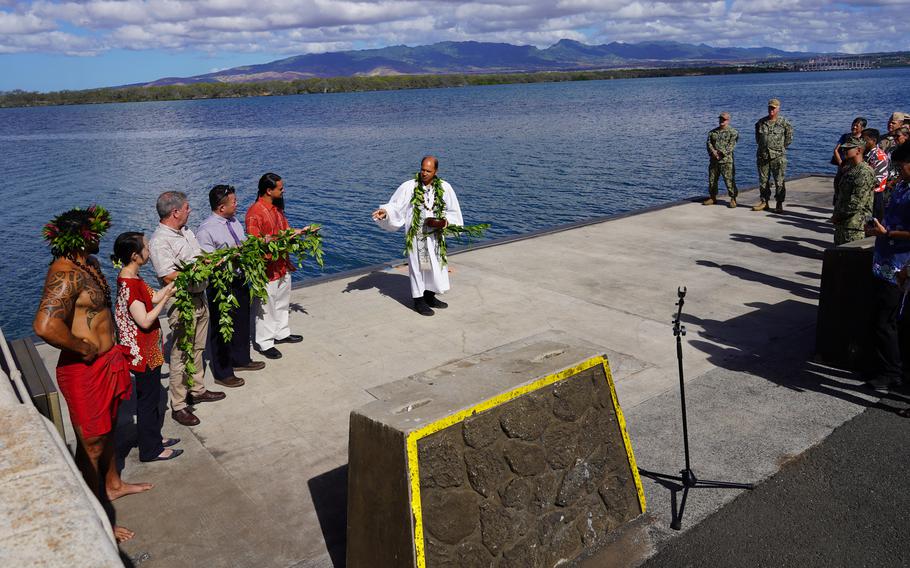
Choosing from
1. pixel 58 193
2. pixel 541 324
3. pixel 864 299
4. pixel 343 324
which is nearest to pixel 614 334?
pixel 541 324

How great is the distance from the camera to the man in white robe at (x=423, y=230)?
9219mm

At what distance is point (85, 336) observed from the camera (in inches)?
188

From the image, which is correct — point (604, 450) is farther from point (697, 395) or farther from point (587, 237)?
point (587, 237)

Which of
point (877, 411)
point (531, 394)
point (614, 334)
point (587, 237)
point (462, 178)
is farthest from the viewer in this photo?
point (462, 178)

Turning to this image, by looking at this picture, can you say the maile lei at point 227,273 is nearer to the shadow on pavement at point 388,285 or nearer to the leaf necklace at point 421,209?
the leaf necklace at point 421,209

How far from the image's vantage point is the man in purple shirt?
713 centimetres

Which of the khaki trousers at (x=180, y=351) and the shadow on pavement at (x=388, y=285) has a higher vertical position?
the khaki trousers at (x=180, y=351)

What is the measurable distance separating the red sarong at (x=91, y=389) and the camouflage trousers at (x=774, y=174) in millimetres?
13260

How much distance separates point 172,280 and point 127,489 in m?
1.75

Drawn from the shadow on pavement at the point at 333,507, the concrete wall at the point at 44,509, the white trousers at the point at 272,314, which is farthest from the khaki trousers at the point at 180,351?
the concrete wall at the point at 44,509

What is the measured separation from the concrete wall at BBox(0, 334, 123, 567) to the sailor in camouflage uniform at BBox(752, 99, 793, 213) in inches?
572

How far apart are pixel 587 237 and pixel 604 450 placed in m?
9.12

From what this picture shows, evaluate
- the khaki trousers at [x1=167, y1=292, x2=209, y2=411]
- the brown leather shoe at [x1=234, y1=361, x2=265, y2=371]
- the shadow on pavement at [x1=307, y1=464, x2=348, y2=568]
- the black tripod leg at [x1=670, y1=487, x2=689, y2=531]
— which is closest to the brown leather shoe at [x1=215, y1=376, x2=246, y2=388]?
the brown leather shoe at [x1=234, y1=361, x2=265, y2=371]

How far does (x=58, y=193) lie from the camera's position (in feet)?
103
